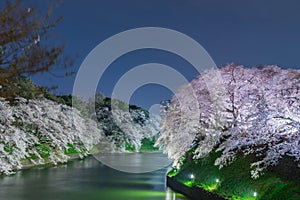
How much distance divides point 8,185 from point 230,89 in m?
13.0

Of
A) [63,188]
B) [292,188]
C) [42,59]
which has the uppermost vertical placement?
[42,59]

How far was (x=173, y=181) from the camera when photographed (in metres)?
20.2

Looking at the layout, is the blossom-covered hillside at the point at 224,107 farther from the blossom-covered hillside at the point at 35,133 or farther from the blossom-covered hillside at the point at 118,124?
the blossom-covered hillside at the point at 118,124

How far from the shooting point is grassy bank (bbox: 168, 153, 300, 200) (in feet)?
34.7

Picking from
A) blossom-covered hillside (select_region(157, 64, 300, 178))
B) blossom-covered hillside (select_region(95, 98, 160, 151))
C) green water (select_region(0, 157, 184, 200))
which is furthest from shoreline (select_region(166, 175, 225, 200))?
blossom-covered hillside (select_region(95, 98, 160, 151))

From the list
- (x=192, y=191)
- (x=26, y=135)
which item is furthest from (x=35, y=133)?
(x=192, y=191)

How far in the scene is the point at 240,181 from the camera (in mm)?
13102

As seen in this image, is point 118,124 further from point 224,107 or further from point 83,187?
point 224,107

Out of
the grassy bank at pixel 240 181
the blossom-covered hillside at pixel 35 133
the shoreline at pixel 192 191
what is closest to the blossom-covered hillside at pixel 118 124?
the blossom-covered hillside at pixel 35 133

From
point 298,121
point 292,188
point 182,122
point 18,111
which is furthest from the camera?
point 182,122

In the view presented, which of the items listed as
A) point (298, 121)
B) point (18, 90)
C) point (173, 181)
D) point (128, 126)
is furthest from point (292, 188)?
point (128, 126)

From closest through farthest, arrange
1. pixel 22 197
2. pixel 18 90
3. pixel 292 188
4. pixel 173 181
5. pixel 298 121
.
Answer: pixel 18 90 < pixel 298 121 < pixel 292 188 < pixel 22 197 < pixel 173 181

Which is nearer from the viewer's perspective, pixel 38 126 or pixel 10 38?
pixel 10 38

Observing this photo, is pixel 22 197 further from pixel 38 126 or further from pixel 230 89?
pixel 230 89
